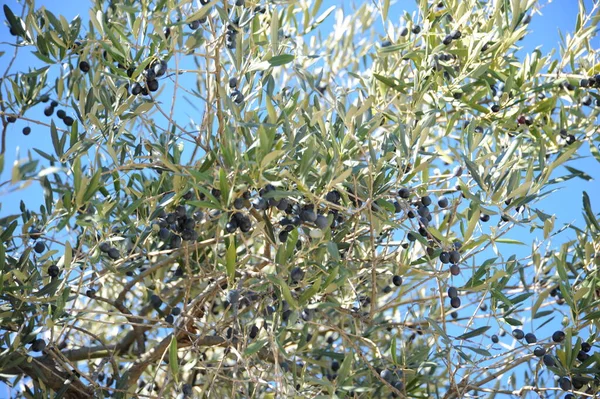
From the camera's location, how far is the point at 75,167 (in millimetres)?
2156

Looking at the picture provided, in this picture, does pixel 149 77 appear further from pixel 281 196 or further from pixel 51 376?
pixel 51 376

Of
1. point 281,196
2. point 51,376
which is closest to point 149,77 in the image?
point 281,196

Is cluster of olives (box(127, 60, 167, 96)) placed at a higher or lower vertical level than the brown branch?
higher

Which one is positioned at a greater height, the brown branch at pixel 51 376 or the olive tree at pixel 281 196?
the olive tree at pixel 281 196

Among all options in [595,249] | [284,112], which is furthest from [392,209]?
[595,249]

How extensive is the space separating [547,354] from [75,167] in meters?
1.67

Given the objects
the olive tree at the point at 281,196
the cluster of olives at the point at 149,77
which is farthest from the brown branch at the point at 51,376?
the cluster of olives at the point at 149,77

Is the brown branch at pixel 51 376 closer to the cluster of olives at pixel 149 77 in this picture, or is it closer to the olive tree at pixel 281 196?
the olive tree at pixel 281 196

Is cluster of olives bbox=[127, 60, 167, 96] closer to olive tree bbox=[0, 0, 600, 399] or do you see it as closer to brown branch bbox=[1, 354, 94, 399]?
olive tree bbox=[0, 0, 600, 399]

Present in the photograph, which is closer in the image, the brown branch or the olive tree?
the olive tree

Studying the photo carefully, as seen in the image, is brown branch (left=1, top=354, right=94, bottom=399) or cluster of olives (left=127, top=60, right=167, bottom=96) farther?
brown branch (left=1, top=354, right=94, bottom=399)

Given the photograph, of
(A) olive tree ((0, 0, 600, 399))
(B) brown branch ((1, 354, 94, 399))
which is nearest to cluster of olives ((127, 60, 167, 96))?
(A) olive tree ((0, 0, 600, 399))

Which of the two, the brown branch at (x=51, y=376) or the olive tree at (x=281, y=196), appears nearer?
the olive tree at (x=281, y=196)

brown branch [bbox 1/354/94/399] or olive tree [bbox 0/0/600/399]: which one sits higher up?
olive tree [bbox 0/0/600/399]
